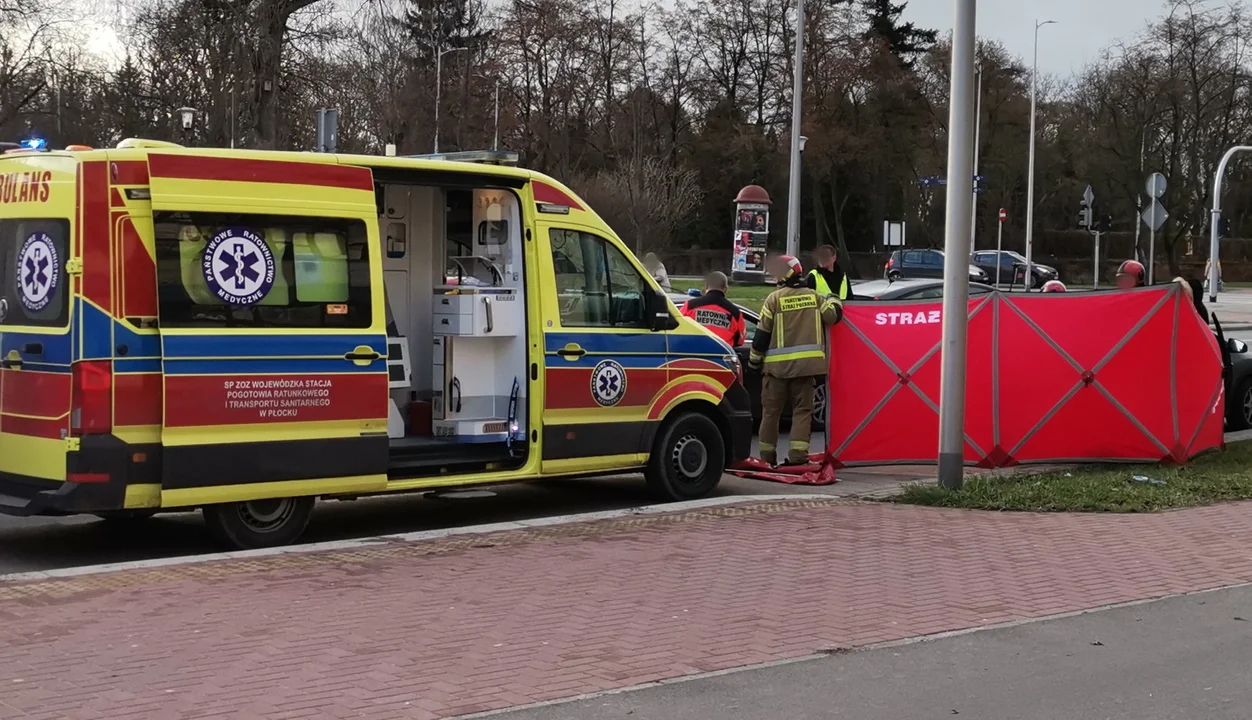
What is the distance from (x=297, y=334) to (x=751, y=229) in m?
29.0

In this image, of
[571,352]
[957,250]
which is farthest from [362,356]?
[957,250]

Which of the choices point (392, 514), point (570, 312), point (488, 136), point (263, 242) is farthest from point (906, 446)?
point (488, 136)

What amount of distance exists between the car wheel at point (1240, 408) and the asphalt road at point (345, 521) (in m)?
6.46

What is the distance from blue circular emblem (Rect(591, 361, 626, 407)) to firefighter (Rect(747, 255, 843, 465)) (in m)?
2.15

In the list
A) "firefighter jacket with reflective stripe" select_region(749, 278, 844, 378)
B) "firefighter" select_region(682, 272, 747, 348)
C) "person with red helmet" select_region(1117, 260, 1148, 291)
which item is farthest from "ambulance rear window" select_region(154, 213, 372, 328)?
"person with red helmet" select_region(1117, 260, 1148, 291)

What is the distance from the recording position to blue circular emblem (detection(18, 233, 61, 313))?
785 centimetres

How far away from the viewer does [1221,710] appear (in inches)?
219

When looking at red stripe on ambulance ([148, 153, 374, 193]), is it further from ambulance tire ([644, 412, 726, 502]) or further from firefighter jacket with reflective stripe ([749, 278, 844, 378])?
firefighter jacket with reflective stripe ([749, 278, 844, 378])

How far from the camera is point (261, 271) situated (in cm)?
816

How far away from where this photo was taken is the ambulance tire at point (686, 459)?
1048 centimetres

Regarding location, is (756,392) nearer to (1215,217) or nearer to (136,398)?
(136,398)

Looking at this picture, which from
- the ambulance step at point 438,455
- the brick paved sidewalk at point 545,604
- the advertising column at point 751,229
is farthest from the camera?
the advertising column at point 751,229

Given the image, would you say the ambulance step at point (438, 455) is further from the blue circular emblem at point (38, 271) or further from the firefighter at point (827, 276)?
the firefighter at point (827, 276)

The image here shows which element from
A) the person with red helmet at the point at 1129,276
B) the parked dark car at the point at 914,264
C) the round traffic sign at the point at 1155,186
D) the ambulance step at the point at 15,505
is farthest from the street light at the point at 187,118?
the parked dark car at the point at 914,264
